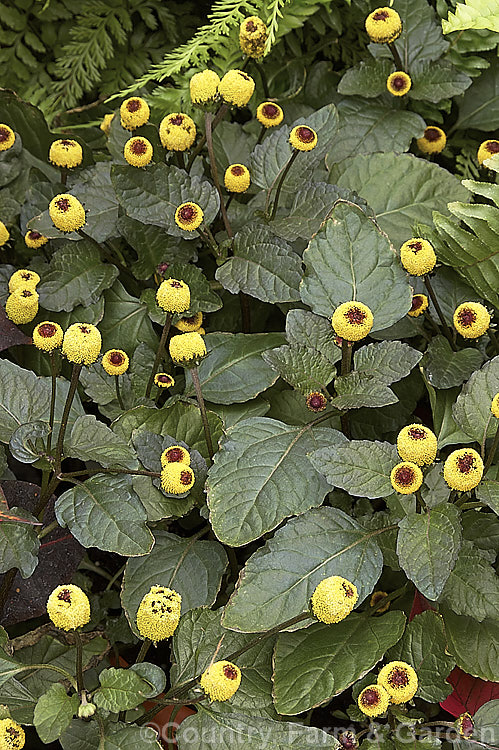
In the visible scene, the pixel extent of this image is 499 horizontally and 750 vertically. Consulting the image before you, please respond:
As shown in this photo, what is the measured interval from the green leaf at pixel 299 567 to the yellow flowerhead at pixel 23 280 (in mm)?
518

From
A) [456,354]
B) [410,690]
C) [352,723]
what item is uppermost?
[456,354]

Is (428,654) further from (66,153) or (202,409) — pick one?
(66,153)

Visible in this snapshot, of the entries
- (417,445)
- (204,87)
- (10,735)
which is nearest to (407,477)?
(417,445)

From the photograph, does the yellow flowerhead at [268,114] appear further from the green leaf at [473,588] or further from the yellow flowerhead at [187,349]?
the green leaf at [473,588]

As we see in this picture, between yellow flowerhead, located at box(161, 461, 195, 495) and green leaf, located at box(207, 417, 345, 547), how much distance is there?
0.04m

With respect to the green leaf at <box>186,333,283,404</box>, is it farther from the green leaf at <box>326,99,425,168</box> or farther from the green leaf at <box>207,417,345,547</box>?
the green leaf at <box>326,99,425,168</box>

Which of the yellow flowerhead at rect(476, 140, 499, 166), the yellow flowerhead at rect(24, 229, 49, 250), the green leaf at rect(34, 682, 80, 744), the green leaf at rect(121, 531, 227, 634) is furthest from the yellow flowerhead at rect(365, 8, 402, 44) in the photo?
the green leaf at rect(34, 682, 80, 744)

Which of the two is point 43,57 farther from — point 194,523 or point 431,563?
point 431,563

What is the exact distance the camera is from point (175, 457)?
954mm

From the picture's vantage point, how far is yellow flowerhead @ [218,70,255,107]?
1.08 meters

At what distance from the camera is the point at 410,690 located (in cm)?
84

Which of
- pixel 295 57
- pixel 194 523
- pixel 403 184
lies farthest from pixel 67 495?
pixel 295 57

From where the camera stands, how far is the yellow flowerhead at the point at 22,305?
109cm

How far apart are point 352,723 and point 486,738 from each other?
0.24 m
